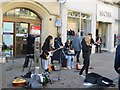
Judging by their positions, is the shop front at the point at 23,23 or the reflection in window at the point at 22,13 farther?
the reflection in window at the point at 22,13

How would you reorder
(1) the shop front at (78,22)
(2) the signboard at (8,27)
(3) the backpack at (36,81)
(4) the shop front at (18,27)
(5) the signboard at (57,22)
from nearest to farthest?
(3) the backpack at (36,81), (2) the signboard at (8,27), (4) the shop front at (18,27), (5) the signboard at (57,22), (1) the shop front at (78,22)

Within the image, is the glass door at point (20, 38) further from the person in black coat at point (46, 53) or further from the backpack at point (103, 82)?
the backpack at point (103, 82)

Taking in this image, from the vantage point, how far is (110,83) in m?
8.80

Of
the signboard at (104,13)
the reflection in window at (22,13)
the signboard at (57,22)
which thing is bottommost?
the signboard at (57,22)

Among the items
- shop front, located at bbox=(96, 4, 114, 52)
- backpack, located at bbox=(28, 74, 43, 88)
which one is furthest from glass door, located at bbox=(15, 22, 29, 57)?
shop front, located at bbox=(96, 4, 114, 52)

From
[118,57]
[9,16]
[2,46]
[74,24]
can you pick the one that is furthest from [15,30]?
[118,57]

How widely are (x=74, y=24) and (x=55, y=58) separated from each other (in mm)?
8415

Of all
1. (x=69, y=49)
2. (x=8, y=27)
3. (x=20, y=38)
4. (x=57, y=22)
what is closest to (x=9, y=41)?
(x=8, y=27)

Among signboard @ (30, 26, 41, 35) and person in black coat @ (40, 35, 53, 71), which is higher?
signboard @ (30, 26, 41, 35)

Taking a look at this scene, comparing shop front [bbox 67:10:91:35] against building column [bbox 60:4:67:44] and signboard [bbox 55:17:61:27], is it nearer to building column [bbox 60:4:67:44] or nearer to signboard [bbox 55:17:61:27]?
building column [bbox 60:4:67:44]

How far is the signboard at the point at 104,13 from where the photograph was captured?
944 inches

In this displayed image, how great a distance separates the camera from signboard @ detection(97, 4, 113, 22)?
2398 cm

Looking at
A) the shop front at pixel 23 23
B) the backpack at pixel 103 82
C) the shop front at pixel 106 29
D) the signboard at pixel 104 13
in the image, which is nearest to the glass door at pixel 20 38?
the shop front at pixel 23 23

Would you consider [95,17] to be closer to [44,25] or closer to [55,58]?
[44,25]
